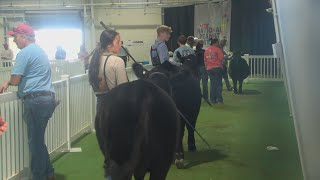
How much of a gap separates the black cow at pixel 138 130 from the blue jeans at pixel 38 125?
187cm

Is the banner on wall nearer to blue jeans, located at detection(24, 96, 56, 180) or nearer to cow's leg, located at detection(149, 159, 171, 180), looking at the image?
blue jeans, located at detection(24, 96, 56, 180)

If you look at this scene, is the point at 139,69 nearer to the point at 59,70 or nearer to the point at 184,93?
the point at 184,93

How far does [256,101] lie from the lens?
11898 mm

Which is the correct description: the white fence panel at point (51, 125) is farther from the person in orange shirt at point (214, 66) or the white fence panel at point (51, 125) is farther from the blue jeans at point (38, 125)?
the person in orange shirt at point (214, 66)

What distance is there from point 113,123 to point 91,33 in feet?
66.0

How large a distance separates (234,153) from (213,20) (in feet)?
44.8

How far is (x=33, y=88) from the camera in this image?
14.8 feet

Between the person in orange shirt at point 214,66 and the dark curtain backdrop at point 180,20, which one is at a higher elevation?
the dark curtain backdrop at point 180,20

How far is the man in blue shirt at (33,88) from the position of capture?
440 cm

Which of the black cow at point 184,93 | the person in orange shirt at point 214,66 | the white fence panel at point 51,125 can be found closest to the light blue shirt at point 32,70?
the white fence panel at point 51,125

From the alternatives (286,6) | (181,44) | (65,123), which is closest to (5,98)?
(65,123)

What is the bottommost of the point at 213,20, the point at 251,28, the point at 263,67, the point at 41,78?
the point at 263,67

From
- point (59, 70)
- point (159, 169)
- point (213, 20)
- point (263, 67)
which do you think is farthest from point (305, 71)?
point (213, 20)

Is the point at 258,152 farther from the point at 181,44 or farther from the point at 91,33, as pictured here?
the point at 91,33
